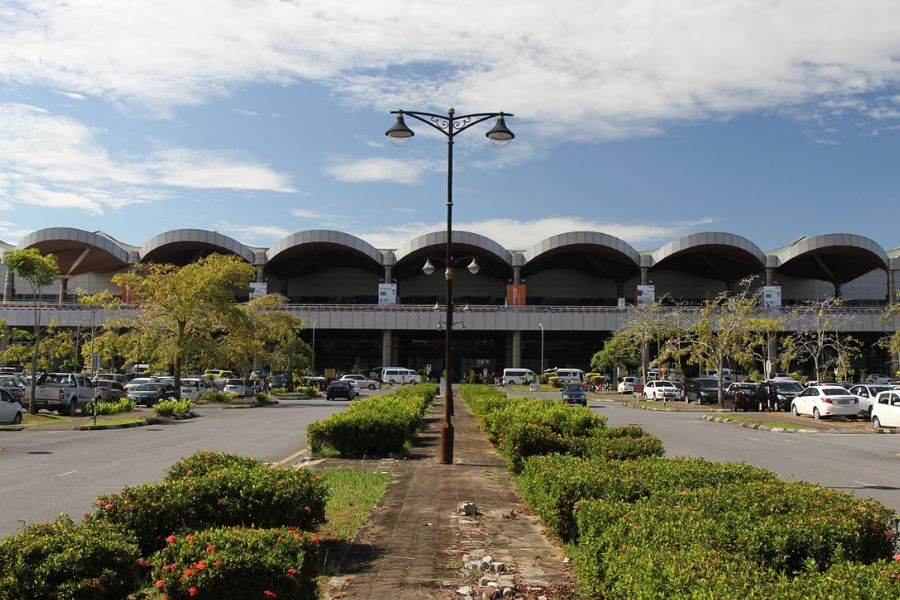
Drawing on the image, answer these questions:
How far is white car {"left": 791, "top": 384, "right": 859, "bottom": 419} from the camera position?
32.3 meters

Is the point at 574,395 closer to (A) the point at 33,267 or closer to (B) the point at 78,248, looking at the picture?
(A) the point at 33,267

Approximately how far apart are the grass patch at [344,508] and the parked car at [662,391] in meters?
41.1

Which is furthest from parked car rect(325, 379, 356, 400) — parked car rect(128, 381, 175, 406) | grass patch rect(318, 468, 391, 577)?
grass patch rect(318, 468, 391, 577)

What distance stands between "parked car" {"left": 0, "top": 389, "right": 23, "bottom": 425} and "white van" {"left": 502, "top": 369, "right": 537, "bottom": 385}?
53.5 metres

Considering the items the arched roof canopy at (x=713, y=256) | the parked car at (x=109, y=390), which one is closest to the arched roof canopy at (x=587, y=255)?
the arched roof canopy at (x=713, y=256)

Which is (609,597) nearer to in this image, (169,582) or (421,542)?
(169,582)

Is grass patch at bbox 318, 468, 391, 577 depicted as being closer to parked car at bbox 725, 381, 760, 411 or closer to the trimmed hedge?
the trimmed hedge

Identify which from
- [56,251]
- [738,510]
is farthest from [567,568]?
[56,251]

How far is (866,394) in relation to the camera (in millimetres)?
36844

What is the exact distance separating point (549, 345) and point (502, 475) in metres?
Result: 78.2

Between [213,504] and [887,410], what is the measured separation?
2842cm

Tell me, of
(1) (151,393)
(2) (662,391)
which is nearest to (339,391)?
(1) (151,393)

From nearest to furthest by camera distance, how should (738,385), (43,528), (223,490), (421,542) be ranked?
(43,528) < (223,490) < (421,542) < (738,385)

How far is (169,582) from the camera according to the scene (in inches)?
193
